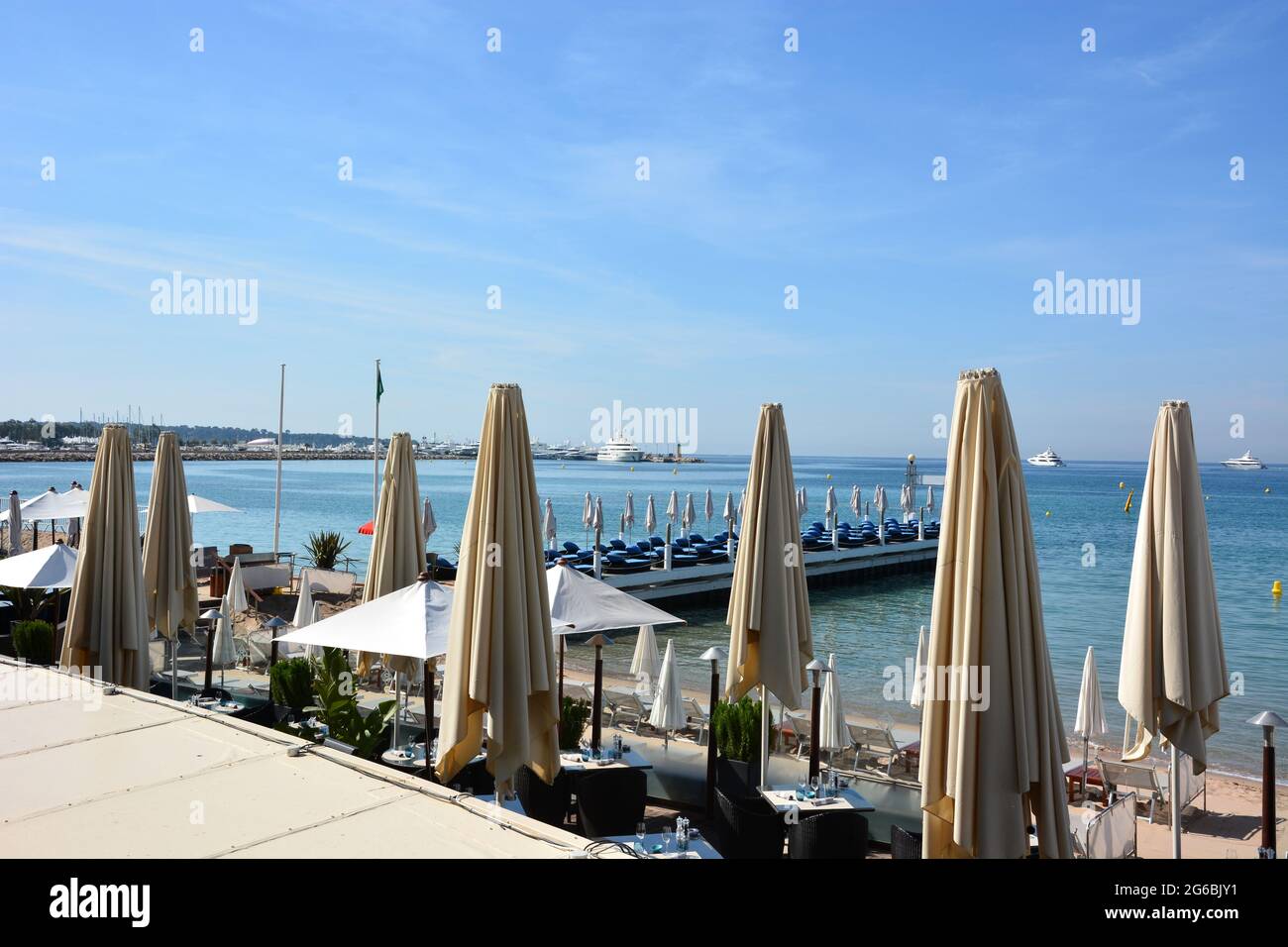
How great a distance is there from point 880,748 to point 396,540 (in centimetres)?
678

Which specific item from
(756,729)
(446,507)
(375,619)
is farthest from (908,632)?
(446,507)

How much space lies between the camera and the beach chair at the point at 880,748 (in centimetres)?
1079

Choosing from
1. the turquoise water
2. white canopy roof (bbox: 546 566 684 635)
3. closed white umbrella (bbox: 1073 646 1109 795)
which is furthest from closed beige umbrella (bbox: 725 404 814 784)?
the turquoise water

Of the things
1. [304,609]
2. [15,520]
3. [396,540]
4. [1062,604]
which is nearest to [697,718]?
[396,540]

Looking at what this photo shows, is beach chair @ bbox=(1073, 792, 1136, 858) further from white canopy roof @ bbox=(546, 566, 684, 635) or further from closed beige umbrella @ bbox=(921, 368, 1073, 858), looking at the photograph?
white canopy roof @ bbox=(546, 566, 684, 635)

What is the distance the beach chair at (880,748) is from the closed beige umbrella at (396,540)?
18.9ft

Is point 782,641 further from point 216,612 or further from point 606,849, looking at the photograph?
point 216,612

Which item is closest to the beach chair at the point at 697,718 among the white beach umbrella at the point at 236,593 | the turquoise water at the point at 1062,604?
the turquoise water at the point at 1062,604

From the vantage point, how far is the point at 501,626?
5.39 meters

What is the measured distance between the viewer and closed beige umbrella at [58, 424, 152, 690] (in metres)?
7.30

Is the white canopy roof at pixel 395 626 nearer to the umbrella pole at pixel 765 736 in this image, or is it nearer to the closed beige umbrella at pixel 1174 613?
the umbrella pole at pixel 765 736

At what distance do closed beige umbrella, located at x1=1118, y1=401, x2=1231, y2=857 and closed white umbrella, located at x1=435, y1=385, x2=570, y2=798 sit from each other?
11.7 ft
